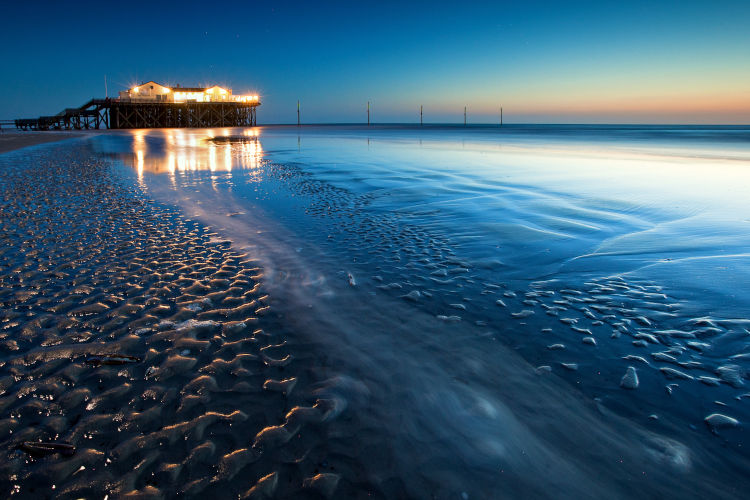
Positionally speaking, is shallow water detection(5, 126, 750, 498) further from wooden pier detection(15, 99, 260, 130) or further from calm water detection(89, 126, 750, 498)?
wooden pier detection(15, 99, 260, 130)

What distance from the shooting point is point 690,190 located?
12625mm

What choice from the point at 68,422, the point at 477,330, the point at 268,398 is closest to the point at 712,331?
the point at 477,330

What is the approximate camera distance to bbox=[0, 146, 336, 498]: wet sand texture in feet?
7.27

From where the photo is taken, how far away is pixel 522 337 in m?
3.83

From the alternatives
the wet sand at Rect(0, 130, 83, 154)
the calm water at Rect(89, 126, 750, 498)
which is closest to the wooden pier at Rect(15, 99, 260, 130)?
the wet sand at Rect(0, 130, 83, 154)

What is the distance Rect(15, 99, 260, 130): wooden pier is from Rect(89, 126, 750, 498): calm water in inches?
3451

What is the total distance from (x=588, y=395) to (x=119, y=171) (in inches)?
664

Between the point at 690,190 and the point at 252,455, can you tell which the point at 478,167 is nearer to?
the point at 690,190

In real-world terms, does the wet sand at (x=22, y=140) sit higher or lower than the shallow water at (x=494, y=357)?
higher

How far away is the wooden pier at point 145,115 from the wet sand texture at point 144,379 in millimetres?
89869

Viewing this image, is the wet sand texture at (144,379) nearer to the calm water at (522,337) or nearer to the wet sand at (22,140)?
the calm water at (522,337)

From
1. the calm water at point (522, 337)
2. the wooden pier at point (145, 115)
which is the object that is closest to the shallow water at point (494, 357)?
the calm water at point (522, 337)

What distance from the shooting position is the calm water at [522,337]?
7.98 ft

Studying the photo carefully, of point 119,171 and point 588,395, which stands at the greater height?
point 119,171
